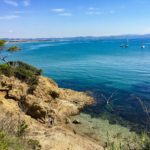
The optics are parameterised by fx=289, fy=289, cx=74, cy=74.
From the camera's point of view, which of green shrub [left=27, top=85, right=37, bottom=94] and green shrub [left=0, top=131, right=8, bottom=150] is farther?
green shrub [left=27, top=85, right=37, bottom=94]

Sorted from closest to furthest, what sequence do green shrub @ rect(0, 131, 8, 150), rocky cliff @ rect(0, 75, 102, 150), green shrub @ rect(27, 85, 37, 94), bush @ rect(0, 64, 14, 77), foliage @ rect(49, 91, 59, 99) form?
1. green shrub @ rect(0, 131, 8, 150)
2. rocky cliff @ rect(0, 75, 102, 150)
3. green shrub @ rect(27, 85, 37, 94)
4. foliage @ rect(49, 91, 59, 99)
5. bush @ rect(0, 64, 14, 77)

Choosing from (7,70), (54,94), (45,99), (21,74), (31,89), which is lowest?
(45,99)

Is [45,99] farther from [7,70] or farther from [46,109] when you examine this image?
[7,70]

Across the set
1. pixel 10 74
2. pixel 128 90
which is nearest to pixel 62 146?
pixel 10 74

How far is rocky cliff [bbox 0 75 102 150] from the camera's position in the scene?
1931 centimetres

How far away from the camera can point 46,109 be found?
25.7 metres

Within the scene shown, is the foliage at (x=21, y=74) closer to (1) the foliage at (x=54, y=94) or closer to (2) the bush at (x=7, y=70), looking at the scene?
(2) the bush at (x=7, y=70)

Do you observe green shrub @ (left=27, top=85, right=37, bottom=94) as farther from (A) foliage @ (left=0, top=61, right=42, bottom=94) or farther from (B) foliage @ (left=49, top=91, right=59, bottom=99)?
(B) foliage @ (left=49, top=91, right=59, bottom=99)

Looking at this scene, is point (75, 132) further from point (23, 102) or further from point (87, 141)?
point (23, 102)

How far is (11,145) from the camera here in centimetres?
945

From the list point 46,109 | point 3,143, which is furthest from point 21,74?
point 3,143

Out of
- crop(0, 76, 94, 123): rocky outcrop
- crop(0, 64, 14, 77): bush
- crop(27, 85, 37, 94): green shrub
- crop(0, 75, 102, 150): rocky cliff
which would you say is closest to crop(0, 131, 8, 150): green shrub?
crop(0, 75, 102, 150): rocky cliff

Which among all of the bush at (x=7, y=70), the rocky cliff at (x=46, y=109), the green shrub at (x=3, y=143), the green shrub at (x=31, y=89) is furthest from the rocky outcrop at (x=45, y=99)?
the green shrub at (x=3, y=143)

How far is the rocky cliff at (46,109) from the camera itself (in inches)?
760
